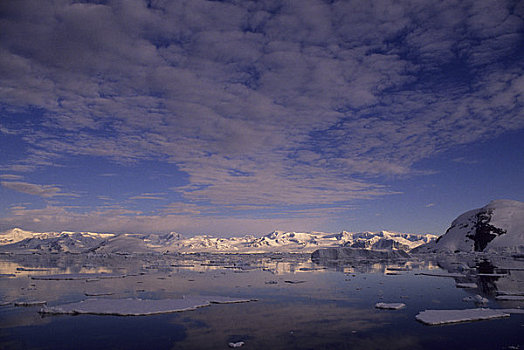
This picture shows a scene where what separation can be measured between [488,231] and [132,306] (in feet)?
390

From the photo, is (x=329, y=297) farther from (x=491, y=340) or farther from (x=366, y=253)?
(x=366, y=253)

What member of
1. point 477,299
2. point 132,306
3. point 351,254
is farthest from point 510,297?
point 351,254

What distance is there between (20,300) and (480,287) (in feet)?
97.0

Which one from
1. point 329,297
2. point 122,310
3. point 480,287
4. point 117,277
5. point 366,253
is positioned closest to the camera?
point 122,310

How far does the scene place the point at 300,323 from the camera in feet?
47.3

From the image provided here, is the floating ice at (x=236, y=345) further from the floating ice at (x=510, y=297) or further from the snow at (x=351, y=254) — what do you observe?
the snow at (x=351, y=254)

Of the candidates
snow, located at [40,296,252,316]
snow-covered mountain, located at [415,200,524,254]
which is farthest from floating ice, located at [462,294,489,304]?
snow-covered mountain, located at [415,200,524,254]

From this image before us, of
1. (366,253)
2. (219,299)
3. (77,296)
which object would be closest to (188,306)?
(219,299)

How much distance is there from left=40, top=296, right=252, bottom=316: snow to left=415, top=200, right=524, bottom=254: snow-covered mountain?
97802 millimetres

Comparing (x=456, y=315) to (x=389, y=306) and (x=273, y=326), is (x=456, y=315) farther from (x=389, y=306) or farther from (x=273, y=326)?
(x=273, y=326)

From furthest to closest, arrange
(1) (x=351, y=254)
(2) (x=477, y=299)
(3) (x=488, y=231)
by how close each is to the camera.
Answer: (3) (x=488, y=231) < (1) (x=351, y=254) < (2) (x=477, y=299)

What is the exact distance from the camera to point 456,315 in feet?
51.5

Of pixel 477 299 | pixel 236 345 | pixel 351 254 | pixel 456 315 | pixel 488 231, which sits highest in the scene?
pixel 488 231

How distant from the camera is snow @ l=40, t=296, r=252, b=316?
16438mm
